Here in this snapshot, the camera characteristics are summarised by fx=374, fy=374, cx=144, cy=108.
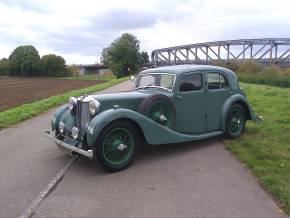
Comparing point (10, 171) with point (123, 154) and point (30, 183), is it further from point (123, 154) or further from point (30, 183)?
point (123, 154)

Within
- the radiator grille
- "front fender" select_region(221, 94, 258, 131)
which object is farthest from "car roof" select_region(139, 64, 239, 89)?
the radiator grille

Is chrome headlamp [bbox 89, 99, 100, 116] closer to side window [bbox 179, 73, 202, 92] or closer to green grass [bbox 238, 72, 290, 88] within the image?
side window [bbox 179, 73, 202, 92]

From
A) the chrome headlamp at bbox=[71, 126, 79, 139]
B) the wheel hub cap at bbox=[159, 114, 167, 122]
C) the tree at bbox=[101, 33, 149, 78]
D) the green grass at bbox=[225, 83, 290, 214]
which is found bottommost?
the green grass at bbox=[225, 83, 290, 214]

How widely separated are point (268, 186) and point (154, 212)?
1.82 m

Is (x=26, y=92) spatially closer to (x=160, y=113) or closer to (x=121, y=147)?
(x=160, y=113)

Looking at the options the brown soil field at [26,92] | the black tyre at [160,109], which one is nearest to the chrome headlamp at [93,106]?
the black tyre at [160,109]

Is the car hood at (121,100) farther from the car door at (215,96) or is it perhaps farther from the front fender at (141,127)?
the car door at (215,96)

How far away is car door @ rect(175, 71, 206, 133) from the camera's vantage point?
7496mm

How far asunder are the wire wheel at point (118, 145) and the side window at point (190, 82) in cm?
170

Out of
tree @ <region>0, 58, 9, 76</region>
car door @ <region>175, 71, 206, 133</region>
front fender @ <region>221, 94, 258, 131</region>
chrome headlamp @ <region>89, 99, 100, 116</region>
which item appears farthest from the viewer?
tree @ <region>0, 58, 9, 76</region>

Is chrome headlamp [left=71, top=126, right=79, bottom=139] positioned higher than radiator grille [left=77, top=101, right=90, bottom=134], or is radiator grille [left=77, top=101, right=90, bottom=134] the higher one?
radiator grille [left=77, top=101, right=90, bottom=134]

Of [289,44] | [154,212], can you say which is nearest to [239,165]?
[154,212]

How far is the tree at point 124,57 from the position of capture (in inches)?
3659

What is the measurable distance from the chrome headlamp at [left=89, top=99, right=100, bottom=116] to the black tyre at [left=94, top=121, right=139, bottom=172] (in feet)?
1.38
